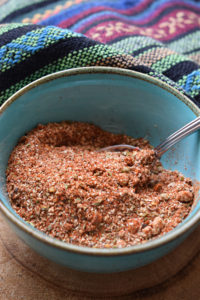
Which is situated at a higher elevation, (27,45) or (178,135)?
(27,45)

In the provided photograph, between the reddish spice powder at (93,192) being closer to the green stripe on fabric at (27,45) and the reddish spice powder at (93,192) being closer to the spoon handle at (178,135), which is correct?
the spoon handle at (178,135)

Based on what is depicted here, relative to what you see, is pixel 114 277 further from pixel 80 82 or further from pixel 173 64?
pixel 173 64

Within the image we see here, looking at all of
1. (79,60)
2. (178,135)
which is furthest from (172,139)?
(79,60)

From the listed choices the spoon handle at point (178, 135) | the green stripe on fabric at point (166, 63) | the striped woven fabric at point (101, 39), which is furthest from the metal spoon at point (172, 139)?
the green stripe on fabric at point (166, 63)

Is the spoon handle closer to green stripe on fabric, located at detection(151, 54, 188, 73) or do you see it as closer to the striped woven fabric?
the striped woven fabric

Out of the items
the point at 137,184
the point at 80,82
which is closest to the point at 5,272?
the point at 137,184

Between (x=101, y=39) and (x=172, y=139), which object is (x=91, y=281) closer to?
(x=172, y=139)
